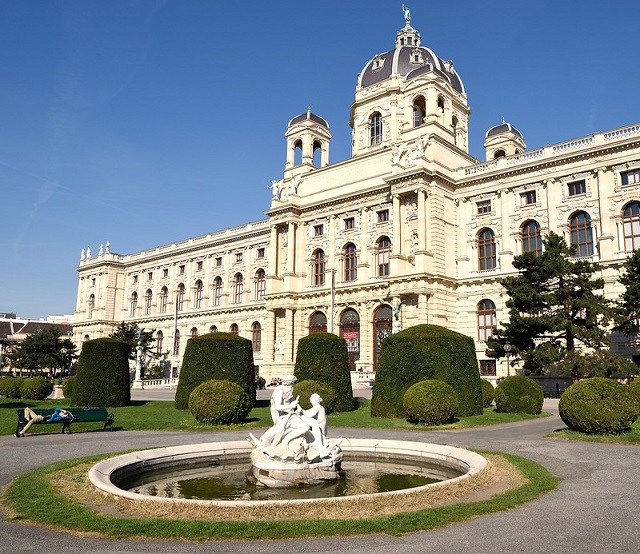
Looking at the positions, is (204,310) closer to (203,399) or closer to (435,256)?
(435,256)

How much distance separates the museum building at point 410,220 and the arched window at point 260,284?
0.59ft

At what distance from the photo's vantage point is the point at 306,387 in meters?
21.3

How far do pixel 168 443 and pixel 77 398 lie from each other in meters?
13.3

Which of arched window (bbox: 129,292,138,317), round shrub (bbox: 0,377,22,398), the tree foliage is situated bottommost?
round shrub (bbox: 0,377,22,398)

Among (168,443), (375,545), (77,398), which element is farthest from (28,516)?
(77,398)

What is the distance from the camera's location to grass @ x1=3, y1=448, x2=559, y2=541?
7.05m

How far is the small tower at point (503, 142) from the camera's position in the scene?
193 feet

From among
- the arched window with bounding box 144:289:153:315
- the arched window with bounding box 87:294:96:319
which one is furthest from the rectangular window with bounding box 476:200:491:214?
the arched window with bounding box 87:294:96:319

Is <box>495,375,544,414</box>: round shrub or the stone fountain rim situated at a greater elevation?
<box>495,375,544,414</box>: round shrub

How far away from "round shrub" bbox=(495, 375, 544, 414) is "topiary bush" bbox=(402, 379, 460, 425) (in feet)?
16.9

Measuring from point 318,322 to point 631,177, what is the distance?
1106 inches

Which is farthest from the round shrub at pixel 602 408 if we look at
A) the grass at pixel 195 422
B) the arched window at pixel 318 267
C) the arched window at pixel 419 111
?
the arched window at pixel 419 111

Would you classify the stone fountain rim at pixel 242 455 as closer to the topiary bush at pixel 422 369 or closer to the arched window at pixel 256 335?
the topiary bush at pixel 422 369

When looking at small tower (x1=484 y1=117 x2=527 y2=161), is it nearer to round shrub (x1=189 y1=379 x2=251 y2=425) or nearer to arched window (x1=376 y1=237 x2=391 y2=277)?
arched window (x1=376 y1=237 x2=391 y2=277)
